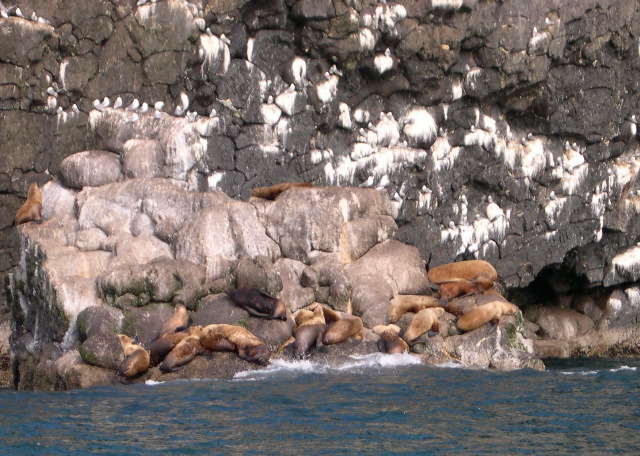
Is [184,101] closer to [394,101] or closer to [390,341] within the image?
[394,101]

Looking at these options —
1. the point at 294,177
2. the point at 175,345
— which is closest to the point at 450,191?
the point at 294,177

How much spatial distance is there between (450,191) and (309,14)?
4820 mm

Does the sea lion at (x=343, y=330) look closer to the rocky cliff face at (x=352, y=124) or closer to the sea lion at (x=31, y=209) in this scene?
the rocky cliff face at (x=352, y=124)

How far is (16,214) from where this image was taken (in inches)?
680

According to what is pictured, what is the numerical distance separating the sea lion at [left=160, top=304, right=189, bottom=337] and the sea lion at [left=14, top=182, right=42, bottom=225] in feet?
12.2

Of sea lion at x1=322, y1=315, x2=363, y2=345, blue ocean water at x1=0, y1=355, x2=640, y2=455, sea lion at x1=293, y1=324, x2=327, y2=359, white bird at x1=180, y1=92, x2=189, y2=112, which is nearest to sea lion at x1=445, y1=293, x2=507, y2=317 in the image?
sea lion at x1=322, y1=315, x2=363, y2=345

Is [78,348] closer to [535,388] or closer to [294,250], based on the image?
[294,250]

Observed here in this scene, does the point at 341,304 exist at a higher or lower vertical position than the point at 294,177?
lower

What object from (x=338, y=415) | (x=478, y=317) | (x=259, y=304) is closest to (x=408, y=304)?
(x=478, y=317)

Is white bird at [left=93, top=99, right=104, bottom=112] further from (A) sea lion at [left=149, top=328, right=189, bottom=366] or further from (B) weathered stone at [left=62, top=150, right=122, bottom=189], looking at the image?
(A) sea lion at [left=149, top=328, right=189, bottom=366]

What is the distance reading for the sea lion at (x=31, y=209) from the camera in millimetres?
16594

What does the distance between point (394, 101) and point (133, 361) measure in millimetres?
9252

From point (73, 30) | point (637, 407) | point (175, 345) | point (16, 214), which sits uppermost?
point (73, 30)

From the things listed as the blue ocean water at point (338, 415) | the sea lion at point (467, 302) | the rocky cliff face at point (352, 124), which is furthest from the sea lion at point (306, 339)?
the sea lion at point (467, 302)
